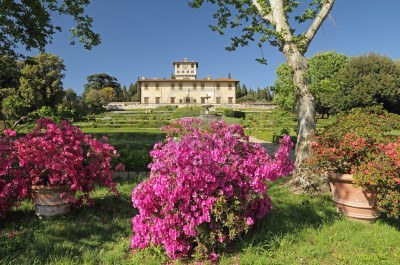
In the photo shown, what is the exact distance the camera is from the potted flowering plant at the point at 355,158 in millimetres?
3819

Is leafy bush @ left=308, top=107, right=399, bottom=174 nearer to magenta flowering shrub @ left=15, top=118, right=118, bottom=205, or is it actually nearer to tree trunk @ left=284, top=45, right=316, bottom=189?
tree trunk @ left=284, top=45, right=316, bottom=189

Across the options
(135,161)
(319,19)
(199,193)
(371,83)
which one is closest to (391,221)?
(199,193)

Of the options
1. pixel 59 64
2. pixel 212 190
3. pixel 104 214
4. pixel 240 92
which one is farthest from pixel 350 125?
pixel 240 92

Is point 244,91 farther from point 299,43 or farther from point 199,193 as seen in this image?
point 199,193

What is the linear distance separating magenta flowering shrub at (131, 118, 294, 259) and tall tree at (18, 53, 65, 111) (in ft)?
122

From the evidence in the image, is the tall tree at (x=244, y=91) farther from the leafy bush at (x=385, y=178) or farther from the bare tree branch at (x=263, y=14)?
the leafy bush at (x=385, y=178)

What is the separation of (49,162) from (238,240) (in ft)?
8.43

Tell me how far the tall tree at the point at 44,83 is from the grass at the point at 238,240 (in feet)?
118

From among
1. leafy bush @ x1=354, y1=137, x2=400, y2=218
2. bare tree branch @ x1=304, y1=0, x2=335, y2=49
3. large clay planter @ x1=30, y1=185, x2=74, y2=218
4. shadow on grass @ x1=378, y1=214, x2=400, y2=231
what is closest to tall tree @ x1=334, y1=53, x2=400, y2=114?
bare tree branch @ x1=304, y1=0, x2=335, y2=49

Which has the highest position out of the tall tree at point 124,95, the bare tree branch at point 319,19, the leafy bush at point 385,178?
the tall tree at point 124,95

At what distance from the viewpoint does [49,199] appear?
3986mm

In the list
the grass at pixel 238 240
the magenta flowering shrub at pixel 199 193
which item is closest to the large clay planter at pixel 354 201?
the grass at pixel 238 240

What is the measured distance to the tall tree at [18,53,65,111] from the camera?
36.7 metres

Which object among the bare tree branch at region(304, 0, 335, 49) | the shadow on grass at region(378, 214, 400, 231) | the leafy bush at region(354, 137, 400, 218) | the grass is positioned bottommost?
the shadow on grass at region(378, 214, 400, 231)
